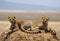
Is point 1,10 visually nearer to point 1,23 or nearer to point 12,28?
point 1,23

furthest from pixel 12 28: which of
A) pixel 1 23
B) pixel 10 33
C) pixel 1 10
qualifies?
pixel 1 10

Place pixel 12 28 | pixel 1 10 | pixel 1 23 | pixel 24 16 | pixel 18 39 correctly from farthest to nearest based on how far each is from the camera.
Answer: pixel 1 10 → pixel 24 16 → pixel 1 23 → pixel 12 28 → pixel 18 39

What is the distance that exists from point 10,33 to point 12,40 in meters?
0.25

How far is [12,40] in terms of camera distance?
5.06 meters

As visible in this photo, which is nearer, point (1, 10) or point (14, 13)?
point (14, 13)

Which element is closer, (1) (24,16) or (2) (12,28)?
(2) (12,28)

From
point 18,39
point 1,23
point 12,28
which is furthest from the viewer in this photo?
point 1,23

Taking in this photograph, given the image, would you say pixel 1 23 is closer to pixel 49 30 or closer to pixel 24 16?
pixel 24 16

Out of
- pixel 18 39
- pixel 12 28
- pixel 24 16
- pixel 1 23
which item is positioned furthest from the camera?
pixel 24 16

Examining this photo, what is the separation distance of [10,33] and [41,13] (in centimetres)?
A: 478

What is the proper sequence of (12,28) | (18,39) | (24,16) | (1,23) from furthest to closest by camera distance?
(24,16), (1,23), (12,28), (18,39)

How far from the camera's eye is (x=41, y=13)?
9.91 metres

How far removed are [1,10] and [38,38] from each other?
5.63 m

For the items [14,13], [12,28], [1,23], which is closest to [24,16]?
[14,13]
